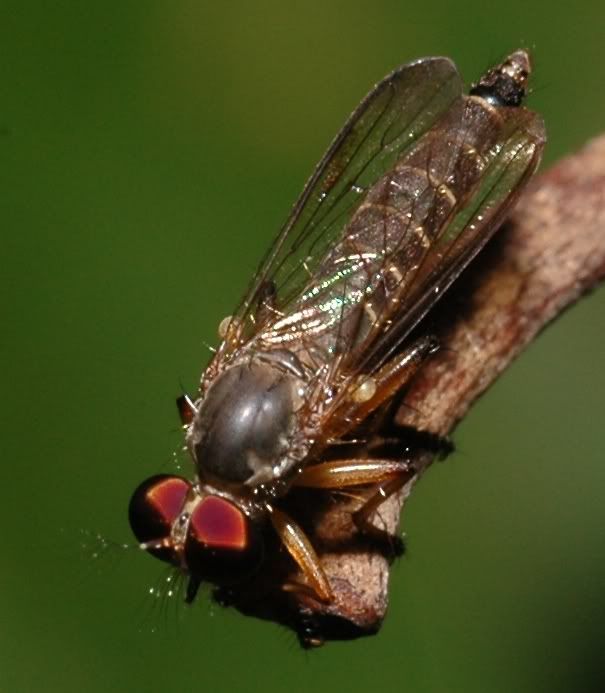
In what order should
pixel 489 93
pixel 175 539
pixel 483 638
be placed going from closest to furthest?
pixel 175 539 < pixel 489 93 < pixel 483 638

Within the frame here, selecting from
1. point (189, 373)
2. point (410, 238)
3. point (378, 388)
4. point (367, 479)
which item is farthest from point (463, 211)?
point (189, 373)

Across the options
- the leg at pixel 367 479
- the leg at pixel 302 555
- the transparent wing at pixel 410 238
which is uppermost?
the transparent wing at pixel 410 238

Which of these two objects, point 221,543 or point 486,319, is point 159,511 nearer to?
point 221,543

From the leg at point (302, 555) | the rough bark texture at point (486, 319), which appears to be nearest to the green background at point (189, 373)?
the leg at point (302, 555)

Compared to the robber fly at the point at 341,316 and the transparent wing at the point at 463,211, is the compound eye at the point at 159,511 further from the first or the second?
the transparent wing at the point at 463,211

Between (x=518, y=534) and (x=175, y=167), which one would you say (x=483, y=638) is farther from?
(x=175, y=167)

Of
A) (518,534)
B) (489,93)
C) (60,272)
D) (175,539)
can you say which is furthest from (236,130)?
(175,539)

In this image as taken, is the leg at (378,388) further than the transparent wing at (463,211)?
No
